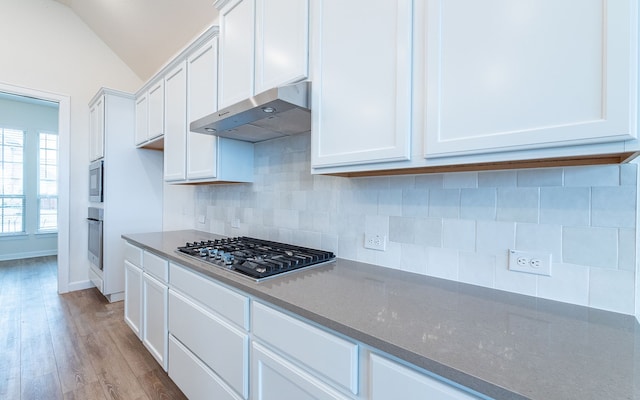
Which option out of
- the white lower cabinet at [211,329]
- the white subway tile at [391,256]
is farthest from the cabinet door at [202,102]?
the white subway tile at [391,256]

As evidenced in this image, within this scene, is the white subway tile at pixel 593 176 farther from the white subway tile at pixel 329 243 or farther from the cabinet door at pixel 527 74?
the white subway tile at pixel 329 243

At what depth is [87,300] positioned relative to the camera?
3.35 meters

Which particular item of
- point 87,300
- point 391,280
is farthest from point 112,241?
point 391,280

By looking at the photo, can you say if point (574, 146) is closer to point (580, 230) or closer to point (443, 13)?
point (580, 230)

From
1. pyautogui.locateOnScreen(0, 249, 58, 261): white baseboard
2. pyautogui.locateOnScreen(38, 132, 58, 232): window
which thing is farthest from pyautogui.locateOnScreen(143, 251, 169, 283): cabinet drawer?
pyautogui.locateOnScreen(0, 249, 58, 261): white baseboard

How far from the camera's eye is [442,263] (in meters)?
1.23

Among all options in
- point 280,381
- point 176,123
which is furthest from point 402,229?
point 176,123

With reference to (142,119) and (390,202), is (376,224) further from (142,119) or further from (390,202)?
(142,119)

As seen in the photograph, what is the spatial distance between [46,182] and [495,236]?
7.51 meters

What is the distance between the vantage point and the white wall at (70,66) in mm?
3250

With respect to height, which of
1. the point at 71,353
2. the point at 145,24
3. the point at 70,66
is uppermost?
the point at 145,24

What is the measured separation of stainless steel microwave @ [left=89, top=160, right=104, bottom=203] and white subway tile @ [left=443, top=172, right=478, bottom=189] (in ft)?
11.8

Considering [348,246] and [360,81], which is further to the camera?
[348,246]

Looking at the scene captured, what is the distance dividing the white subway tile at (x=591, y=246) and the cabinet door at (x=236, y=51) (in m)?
1.61
